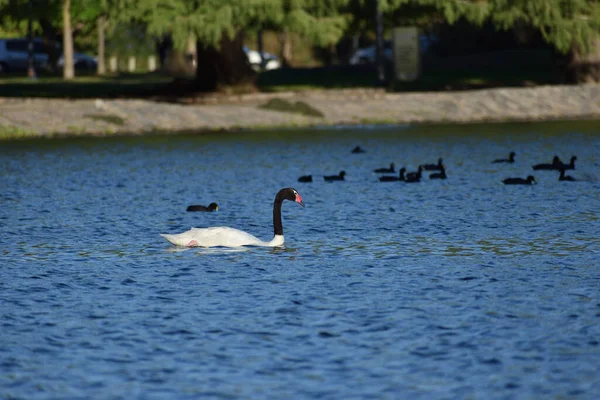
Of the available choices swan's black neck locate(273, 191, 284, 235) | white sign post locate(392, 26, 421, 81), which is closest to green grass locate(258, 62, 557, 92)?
white sign post locate(392, 26, 421, 81)

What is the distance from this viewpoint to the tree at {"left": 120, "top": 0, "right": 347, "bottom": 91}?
51.9m

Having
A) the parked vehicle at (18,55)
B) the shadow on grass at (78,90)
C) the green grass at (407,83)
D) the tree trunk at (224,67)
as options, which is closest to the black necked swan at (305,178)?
the tree trunk at (224,67)

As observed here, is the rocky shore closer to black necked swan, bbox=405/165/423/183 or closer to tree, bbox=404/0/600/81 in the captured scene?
tree, bbox=404/0/600/81

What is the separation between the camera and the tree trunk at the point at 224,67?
2280 inches

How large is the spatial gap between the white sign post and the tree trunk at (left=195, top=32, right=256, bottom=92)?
26.0 feet

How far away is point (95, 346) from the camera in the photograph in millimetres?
13500

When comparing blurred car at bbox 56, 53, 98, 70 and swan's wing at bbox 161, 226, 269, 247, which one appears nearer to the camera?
swan's wing at bbox 161, 226, 269, 247

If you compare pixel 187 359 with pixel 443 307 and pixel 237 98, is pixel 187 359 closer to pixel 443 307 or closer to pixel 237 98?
pixel 443 307

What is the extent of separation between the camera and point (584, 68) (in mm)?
60531

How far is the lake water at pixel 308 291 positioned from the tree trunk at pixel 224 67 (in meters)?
25.6

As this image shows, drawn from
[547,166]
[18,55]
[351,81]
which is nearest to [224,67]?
[351,81]

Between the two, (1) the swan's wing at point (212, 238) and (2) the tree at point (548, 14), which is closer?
(1) the swan's wing at point (212, 238)

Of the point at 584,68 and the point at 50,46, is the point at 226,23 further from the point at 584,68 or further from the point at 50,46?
the point at 50,46

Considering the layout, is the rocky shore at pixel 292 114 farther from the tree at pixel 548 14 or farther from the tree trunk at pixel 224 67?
the tree at pixel 548 14
